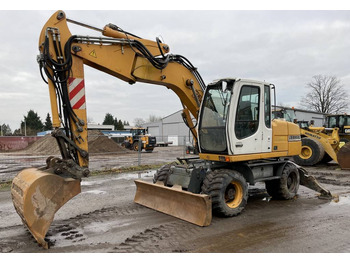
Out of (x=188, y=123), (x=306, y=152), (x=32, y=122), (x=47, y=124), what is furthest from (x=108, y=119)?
(x=188, y=123)

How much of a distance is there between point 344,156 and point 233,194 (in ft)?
26.9

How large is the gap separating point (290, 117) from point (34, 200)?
11.0 m

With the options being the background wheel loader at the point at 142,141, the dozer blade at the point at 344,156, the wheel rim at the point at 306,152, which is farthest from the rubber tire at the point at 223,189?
the background wheel loader at the point at 142,141

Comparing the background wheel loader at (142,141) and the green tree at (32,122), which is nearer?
the background wheel loader at (142,141)

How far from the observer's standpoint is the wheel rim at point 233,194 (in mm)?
5547

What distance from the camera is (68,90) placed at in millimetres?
4730

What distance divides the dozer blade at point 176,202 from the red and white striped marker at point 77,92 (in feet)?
7.74

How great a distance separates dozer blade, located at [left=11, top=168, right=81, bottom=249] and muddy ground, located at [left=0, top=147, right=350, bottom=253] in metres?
0.34

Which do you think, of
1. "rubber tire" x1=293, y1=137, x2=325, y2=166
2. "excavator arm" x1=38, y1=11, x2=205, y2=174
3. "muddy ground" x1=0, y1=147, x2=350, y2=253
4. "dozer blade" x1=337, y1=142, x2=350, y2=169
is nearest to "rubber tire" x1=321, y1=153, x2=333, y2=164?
"rubber tire" x1=293, y1=137, x2=325, y2=166

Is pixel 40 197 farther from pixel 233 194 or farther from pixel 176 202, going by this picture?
pixel 233 194

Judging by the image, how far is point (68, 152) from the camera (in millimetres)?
4746

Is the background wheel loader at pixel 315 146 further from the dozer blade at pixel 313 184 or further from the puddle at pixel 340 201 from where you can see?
the puddle at pixel 340 201

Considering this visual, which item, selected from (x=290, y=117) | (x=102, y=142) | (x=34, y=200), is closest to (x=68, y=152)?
(x=34, y=200)

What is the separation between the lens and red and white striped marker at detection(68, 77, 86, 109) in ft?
15.6
